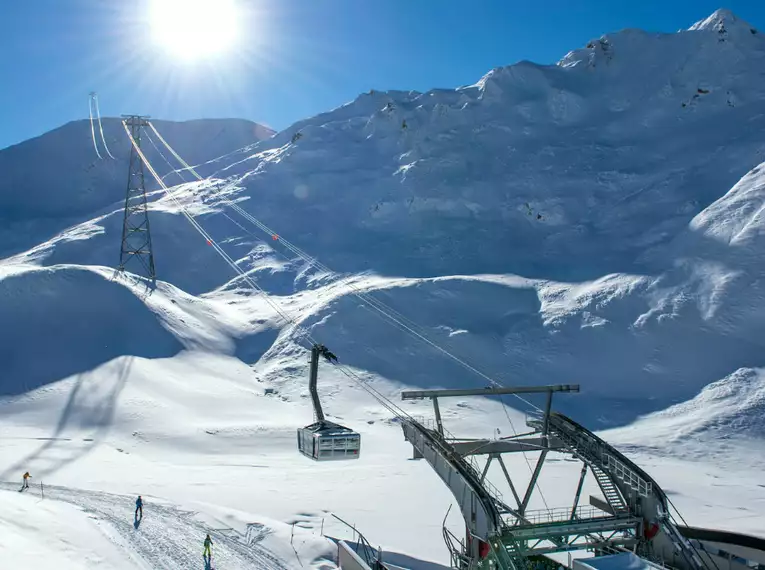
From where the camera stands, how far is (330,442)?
26.7m

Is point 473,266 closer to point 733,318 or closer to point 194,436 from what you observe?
point 733,318

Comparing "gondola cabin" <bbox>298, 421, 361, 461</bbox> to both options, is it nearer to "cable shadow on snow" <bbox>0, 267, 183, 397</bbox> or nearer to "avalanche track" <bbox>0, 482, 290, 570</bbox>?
"avalanche track" <bbox>0, 482, 290, 570</bbox>

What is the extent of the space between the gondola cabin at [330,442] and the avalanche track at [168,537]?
4.43m

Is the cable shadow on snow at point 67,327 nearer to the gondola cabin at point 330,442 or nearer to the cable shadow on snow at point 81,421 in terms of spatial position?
the cable shadow on snow at point 81,421

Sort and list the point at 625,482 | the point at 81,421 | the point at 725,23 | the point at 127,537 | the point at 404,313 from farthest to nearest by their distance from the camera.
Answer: the point at 725,23
the point at 404,313
the point at 81,421
the point at 127,537
the point at 625,482

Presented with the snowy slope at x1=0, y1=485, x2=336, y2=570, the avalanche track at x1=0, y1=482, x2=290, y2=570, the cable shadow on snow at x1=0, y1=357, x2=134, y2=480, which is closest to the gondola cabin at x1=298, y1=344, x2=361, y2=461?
the snowy slope at x1=0, y1=485, x2=336, y2=570

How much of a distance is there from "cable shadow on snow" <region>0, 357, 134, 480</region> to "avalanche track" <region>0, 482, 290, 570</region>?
6541 millimetres

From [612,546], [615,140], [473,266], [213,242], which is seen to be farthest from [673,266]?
[213,242]

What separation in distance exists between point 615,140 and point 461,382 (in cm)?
6110

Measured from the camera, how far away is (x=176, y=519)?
29266 mm

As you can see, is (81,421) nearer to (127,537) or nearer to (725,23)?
(127,537)

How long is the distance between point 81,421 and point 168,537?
23.0m

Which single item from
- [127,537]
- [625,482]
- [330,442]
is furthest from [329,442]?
[625,482]

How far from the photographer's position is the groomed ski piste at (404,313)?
113 feet
